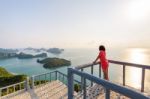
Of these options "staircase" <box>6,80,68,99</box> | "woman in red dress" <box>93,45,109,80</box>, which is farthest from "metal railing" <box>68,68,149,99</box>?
"staircase" <box>6,80,68,99</box>

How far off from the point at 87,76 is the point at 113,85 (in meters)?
0.89

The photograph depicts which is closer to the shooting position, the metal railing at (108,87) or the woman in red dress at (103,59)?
the metal railing at (108,87)

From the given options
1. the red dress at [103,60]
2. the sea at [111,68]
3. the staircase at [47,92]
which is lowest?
the sea at [111,68]

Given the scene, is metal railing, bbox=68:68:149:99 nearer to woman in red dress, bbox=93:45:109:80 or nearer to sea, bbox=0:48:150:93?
sea, bbox=0:48:150:93

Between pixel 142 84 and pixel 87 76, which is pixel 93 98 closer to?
pixel 142 84

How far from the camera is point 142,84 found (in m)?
5.48

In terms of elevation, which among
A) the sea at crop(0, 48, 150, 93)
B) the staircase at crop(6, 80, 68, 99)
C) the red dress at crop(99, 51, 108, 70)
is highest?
the red dress at crop(99, 51, 108, 70)

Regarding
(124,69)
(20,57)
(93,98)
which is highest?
(124,69)

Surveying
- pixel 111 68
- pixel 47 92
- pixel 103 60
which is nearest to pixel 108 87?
pixel 103 60

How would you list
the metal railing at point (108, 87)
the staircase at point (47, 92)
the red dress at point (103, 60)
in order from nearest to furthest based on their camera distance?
the metal railing at point (108, 87)
the red dress at point (103, 60)
the staircase at point (47, 92)

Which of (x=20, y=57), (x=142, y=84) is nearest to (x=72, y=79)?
(x=142, y=84)

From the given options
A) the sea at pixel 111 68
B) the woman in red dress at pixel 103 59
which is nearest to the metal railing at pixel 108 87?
the sea at pixel 111 68

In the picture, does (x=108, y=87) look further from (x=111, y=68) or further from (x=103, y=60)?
(x=111, y=68)

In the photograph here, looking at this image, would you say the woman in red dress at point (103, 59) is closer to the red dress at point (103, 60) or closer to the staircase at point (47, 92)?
the red dress at point (103, 60)
